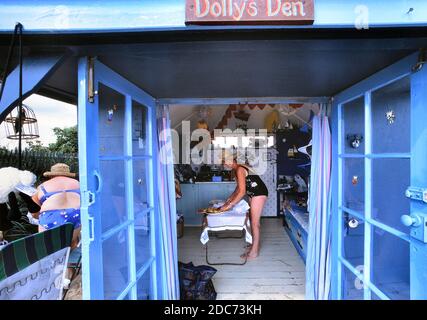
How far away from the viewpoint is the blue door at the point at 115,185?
1238 mm

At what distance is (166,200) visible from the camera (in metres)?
2.39

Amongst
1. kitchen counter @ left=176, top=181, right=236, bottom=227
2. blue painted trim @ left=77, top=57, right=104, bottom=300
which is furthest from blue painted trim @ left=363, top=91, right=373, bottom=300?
kitchen counter @ left=176, top=181, right=236, bottom=227

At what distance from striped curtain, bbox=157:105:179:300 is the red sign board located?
143 centimetres

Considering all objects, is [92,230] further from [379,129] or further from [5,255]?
[379,129]

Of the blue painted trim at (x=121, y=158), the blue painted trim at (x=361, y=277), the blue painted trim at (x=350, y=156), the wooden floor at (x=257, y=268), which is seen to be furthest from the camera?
the wooden floor at (x=257, y=268)

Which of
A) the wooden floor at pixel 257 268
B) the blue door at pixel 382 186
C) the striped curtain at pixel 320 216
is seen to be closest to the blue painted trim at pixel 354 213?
the blue door at pixel 382 186

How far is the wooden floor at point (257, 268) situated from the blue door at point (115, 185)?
1.17m

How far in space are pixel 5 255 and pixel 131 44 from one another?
1.06m

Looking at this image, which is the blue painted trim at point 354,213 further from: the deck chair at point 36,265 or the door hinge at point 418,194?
the deck chair at point 36,265

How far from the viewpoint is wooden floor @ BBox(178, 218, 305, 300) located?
2.80 m

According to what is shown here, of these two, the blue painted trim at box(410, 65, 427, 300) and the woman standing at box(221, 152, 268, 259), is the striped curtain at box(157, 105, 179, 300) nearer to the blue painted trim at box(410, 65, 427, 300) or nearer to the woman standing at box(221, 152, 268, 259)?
the woman standing at box(221, 152, 268, 259)

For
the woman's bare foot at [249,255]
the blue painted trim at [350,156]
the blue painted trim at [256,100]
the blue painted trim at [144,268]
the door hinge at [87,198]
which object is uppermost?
the blue painted trim at [256,100]

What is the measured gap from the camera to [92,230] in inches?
48.9
